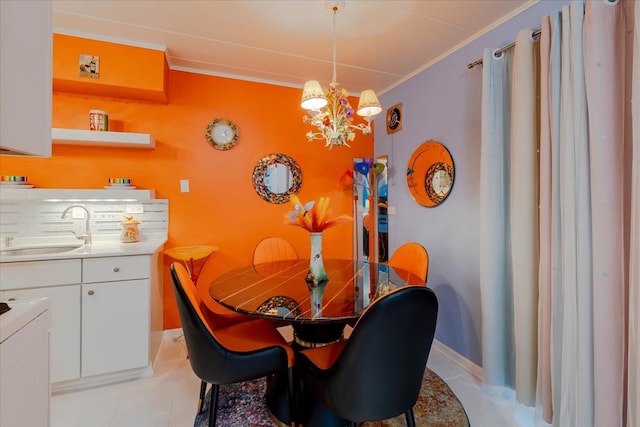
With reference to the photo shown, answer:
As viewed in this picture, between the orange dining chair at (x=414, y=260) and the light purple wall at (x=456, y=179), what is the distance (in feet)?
1.55

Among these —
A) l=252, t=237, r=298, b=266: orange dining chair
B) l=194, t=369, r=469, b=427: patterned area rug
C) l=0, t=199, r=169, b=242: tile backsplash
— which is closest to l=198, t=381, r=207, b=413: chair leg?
l=194, t=369, r=469, b=427: patterned area rug

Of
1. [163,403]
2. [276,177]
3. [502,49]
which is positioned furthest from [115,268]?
[502,49]

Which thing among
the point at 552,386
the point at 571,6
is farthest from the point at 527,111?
the point at 552,386

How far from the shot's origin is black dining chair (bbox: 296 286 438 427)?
1.09 metres

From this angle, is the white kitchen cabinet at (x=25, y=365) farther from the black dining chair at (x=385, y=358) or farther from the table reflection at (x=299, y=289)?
the black dining chair at (x=385, y=358)

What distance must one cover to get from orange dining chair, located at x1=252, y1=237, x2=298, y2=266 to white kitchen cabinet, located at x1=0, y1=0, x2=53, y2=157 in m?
1.91

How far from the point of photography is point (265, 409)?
1.82m

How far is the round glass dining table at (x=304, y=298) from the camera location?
131 cm

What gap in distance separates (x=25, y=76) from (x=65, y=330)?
2.00 m

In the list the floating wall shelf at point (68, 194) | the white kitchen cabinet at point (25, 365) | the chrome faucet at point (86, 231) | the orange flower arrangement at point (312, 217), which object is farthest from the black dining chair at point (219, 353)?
the chrome faucet at point (86, 231)

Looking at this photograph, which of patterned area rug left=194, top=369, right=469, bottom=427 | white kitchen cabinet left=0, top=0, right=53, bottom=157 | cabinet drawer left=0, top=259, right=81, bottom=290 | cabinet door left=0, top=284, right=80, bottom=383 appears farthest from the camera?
cabinet door left=0, top=284, right=80, bottom=383

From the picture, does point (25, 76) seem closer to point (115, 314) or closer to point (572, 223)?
point (115, 314)

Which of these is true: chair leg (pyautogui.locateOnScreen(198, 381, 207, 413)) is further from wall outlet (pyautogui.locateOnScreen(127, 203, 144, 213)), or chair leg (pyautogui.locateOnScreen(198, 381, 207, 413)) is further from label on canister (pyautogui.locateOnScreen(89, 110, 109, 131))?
label on canister (pyautogui.locateOnScreen(89, 110, 109, 131))

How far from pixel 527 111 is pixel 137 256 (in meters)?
2.68
